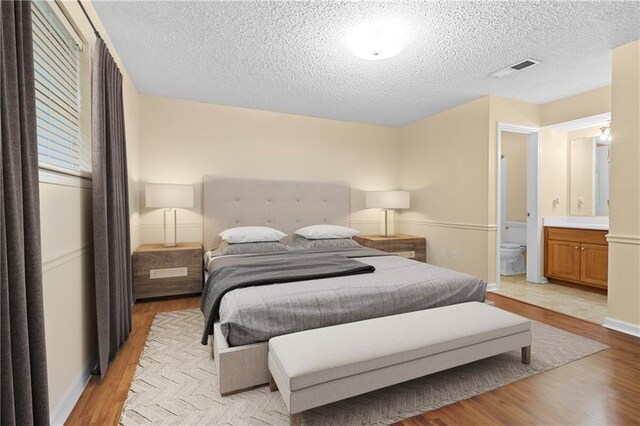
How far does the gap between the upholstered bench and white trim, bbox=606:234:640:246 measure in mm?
1404

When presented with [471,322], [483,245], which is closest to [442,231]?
[483,245]

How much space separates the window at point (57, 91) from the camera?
153cm

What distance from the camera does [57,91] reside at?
1732 millimetres

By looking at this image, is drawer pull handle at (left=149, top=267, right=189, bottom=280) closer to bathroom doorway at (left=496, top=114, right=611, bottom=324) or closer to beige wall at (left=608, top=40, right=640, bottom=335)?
bathroom doorway at (left=496, top=114, right=611, bottom=324)

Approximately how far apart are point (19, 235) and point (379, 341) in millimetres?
1568

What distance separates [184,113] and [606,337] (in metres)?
4.77

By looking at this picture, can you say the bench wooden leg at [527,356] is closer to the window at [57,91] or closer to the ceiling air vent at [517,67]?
the ceiling air vent at [517,67]

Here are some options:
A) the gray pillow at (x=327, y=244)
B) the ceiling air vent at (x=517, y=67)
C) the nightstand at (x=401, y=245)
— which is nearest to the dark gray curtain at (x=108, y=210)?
the gray pillow at (x=327, y=244)

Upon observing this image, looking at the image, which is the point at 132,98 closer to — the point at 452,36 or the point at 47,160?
the point at 47,160

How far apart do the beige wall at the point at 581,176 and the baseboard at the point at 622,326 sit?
2192mm

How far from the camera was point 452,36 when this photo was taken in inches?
92.4

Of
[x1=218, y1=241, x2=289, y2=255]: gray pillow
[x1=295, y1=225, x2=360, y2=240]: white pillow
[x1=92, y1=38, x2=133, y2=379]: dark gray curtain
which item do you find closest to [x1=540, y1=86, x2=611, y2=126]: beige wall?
[x1=295, y1=225, x2=360, y2=240]: white pillow

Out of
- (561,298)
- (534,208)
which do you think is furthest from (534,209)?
(561,298)

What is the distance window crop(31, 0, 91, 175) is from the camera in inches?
60.3
